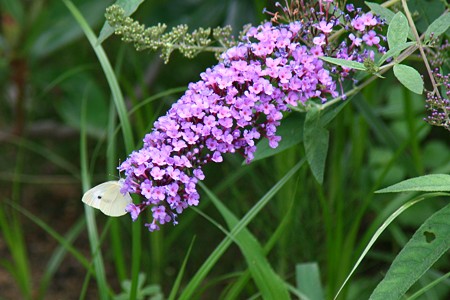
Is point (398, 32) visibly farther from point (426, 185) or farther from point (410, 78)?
point (426, 185)

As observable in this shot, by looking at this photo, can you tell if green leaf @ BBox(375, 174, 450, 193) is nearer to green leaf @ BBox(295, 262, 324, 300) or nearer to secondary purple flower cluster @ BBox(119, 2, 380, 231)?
secondary purple flower cluster @ BBox(119, 2, 380, 231)

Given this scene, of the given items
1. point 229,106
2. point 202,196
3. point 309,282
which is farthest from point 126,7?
point 202,196

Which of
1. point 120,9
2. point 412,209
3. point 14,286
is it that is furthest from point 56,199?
point 120,9

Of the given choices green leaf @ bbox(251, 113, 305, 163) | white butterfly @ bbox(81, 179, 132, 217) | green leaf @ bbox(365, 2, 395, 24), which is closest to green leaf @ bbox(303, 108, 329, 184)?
green leaf @ bbox(251, 113, 305, 163)

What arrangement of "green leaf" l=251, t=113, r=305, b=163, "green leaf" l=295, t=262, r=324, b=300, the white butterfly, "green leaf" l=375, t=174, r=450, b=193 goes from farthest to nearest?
1. "green leaf" l=295, t=262, r=324, b=300
2. "green leaf" l=251, t=113, r=305, b=163
3. the white butterfly
4. "green leaf" l=375, t=174, r=450, b=193

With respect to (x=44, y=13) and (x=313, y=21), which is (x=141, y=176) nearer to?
(x=313, y=21)

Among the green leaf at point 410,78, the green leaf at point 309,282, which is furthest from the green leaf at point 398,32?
the green leaf at point 309,282
